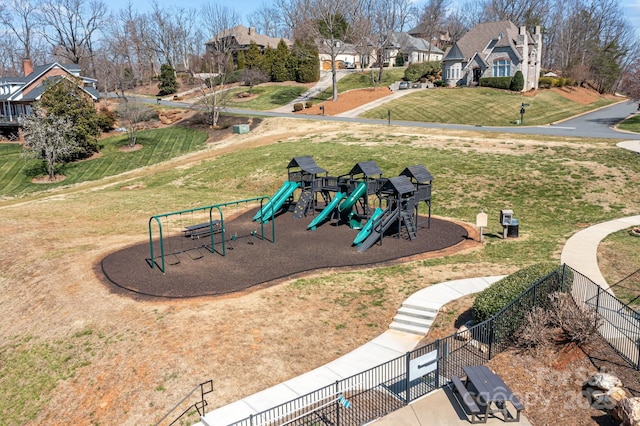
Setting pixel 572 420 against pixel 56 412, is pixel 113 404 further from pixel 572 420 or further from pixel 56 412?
pixel 572 420

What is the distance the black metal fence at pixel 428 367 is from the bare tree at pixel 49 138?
48477 millimetres

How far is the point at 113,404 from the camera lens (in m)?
13.7

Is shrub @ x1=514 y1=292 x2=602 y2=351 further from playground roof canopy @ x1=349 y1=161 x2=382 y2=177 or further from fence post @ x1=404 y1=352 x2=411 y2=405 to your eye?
playground roof canopy @ x1=349 y1=161 x2=382 y2=177

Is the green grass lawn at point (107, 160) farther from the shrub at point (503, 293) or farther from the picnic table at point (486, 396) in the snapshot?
the picnic table at point (486, 396)

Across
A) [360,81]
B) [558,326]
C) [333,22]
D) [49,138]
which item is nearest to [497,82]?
[360,81]

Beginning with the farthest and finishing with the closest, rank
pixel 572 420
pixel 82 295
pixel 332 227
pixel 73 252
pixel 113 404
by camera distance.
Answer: pixel 332 227 → pixel 73 252 → pixel 82 295 → pixel 113 404 → pixel 572 420

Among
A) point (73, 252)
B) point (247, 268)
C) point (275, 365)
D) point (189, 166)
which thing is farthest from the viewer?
point (189, 166)

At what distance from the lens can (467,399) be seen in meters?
12.3

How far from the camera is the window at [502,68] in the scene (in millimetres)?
73250

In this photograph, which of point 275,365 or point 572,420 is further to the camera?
point 275,365

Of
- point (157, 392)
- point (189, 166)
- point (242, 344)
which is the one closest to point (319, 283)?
point (242, 344)

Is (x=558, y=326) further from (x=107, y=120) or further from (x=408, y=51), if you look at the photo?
(x=408, y=51)

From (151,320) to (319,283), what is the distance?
22.7 feet

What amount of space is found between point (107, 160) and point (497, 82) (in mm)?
55774
